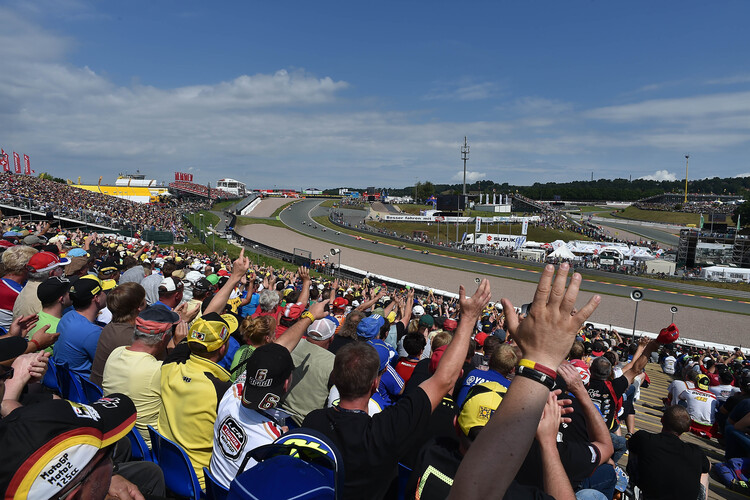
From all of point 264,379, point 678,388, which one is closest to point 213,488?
point 264,379

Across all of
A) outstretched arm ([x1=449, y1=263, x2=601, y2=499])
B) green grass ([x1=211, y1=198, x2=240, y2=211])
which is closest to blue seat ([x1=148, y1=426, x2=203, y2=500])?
outstretched arm ([x1=449, y1=263, x2=601, y2=499])

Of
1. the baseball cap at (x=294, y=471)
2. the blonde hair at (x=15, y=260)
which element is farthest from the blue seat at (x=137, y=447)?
the blonde hair at (x=15, y=260)

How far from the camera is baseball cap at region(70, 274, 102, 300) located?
174 inches

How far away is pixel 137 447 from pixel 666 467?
13.8 ft

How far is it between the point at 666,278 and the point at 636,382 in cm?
3808

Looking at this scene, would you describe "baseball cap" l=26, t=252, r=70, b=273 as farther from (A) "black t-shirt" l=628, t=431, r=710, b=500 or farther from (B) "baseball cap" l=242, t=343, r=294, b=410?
(A) "black t-shirt" l=628, t=431, r=710, b=500

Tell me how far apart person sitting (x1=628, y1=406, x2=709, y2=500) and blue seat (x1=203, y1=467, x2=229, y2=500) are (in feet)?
10.9

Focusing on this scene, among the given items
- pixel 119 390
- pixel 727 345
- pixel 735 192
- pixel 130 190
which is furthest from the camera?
pixel 735 192

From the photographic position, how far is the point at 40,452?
146 cm

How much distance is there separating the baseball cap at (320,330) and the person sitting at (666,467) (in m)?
2.94

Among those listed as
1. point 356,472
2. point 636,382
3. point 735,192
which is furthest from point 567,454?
point 735,192

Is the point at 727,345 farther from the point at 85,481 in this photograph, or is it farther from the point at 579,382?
the point at 85,481

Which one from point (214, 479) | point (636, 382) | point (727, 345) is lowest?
point (727, 345)

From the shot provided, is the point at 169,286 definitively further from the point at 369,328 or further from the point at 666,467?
the point at 666,467
